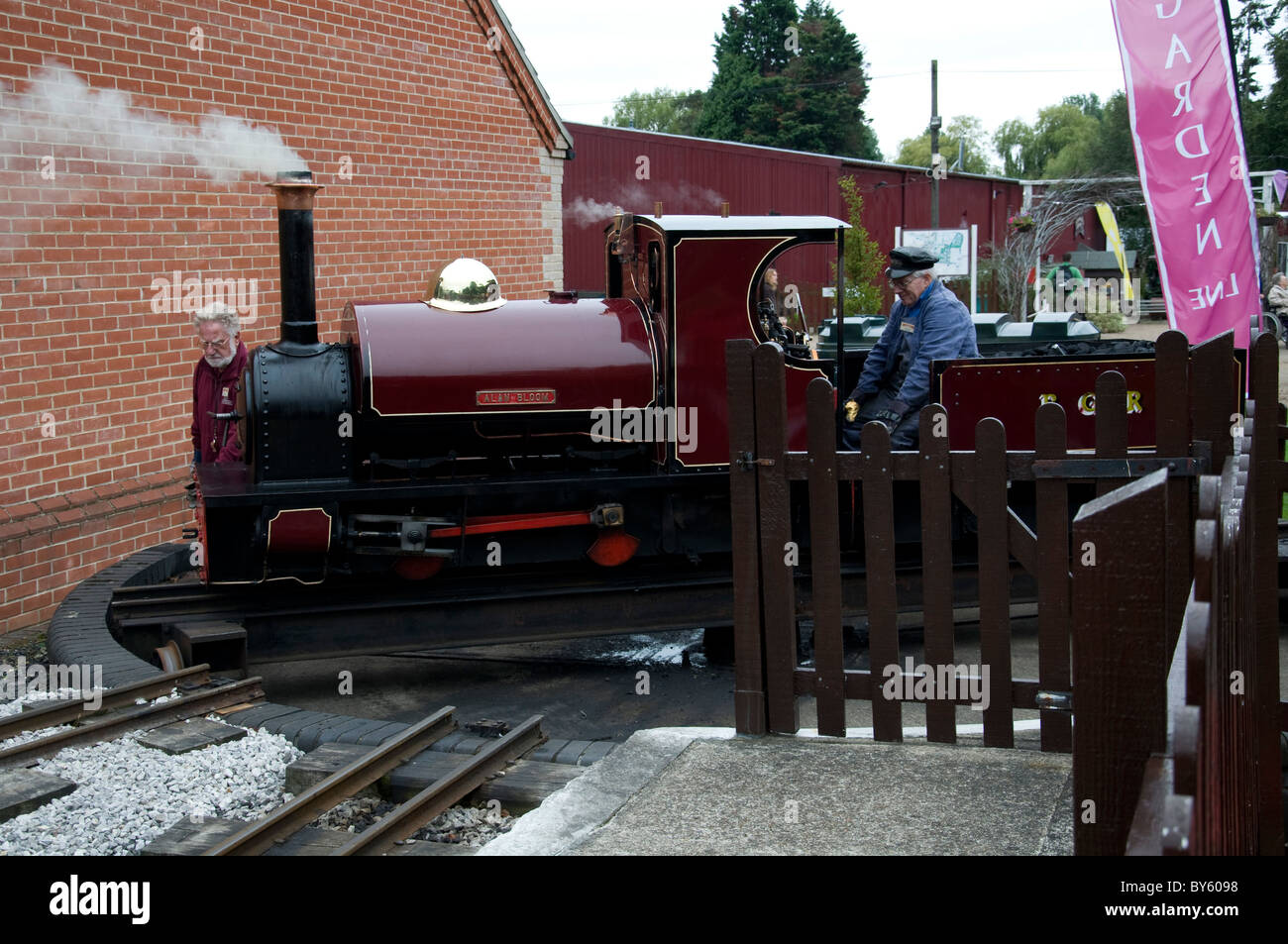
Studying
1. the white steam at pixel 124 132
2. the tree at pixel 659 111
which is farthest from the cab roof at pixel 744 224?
the tree at pixel 659 111

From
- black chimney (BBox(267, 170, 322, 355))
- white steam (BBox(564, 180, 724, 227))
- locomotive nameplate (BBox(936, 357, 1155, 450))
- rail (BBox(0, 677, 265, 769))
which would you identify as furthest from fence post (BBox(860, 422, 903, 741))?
white steam (BBox(564, 180, 724, 227))

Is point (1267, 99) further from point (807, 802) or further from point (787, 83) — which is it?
point (807, 802)

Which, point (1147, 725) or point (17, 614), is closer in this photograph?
point (1147, 725)

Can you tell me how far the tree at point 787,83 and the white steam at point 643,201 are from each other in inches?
1114

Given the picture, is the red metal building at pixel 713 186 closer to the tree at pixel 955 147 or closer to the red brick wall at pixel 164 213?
the red brick wall at pixel 164 213

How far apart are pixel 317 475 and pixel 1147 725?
5.19 meters

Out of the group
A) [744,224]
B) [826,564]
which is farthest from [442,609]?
[826,564]

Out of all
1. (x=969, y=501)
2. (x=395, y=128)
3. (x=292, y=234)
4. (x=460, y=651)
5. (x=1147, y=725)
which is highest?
(x=395, y=128)

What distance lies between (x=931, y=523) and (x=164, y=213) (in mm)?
6561

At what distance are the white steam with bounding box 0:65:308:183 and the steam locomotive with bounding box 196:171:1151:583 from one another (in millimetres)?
1613

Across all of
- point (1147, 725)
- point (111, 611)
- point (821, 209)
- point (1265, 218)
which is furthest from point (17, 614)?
point (1265, 218)

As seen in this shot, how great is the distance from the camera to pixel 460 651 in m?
7.56

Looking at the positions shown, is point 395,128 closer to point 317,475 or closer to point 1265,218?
point 317,475

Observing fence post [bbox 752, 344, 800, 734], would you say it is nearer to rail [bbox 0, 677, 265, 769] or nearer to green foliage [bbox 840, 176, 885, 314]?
rail [bbox 0, 677, 265, 769]
